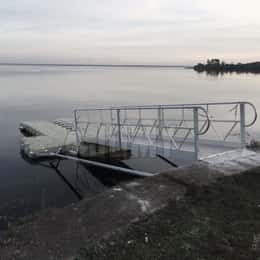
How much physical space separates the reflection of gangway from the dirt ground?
2316 millimetres

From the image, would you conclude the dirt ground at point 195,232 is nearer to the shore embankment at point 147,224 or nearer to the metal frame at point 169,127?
the shore embankment at point 147,224

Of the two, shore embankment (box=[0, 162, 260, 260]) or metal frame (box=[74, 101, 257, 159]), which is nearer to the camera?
shore embankment (box=[0, 162, 260, 260])

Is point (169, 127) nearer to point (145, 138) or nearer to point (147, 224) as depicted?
point (145, 138)

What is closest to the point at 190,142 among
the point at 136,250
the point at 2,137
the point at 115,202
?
the point at 115,202

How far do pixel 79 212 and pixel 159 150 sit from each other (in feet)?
12.4

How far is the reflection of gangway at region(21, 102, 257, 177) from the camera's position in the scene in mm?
6172

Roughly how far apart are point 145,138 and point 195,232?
6085mm

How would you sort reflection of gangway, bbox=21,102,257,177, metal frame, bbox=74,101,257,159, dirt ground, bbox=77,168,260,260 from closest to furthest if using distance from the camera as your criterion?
dirt ground, bbox=77,168,260,260 → metal frame, bbox=74,101,257,159 → reflection of gangway, bbox=21,102,257,177

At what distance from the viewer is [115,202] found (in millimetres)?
3348

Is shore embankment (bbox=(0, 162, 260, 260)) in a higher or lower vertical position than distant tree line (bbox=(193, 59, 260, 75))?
lower

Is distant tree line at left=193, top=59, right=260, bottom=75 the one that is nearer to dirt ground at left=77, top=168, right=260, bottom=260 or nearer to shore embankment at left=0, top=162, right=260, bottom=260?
shore embankment at left=0, top=162, right=260, bottom=260

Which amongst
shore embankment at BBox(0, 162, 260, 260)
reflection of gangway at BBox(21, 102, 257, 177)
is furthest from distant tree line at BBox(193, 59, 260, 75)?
shore embankment at BBox(0, 162, 260, 260)

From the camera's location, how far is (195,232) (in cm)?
277

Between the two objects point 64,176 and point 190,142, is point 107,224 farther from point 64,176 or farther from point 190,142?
point 64,176
